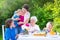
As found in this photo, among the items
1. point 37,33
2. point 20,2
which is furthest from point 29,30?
point 20,2

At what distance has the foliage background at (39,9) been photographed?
450cm

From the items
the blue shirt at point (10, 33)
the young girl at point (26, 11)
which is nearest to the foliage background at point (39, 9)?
the young girl at point (26, 11)

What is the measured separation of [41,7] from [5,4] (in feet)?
1.67

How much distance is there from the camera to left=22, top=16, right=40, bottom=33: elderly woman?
14.9ft

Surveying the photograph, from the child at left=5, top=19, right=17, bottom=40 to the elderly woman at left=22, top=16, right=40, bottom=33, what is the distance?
0.50ft

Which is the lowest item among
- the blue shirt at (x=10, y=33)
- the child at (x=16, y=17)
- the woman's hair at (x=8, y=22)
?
the blue shirt at (x=10, y=33)

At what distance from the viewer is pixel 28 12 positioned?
4516 mm

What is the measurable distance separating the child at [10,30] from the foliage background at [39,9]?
75 mm

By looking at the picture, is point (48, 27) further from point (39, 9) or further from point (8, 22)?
point (8, 22)

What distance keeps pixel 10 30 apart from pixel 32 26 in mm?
318

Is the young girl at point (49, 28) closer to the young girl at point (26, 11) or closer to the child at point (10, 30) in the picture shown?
the young girl at point (26, 11)

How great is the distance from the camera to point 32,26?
457 cm

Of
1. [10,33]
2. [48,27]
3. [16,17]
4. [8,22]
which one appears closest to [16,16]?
[16,17]

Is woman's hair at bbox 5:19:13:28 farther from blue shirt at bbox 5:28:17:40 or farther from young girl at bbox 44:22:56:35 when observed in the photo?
young girl at bbox 44:22:56:35
